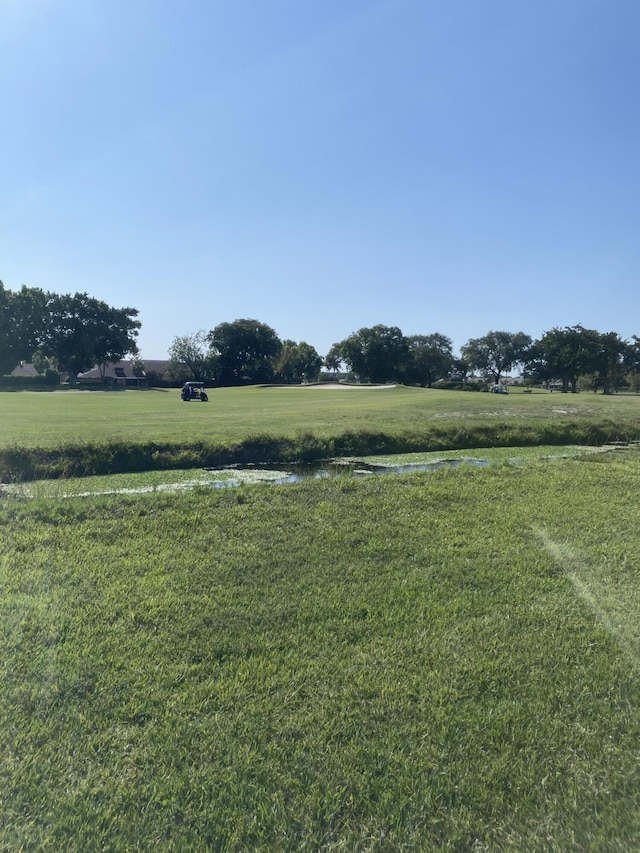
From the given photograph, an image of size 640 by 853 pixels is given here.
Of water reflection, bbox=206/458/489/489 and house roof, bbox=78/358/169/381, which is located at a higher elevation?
house roof, bbox=78/358/169/381

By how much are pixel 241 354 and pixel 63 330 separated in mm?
29665

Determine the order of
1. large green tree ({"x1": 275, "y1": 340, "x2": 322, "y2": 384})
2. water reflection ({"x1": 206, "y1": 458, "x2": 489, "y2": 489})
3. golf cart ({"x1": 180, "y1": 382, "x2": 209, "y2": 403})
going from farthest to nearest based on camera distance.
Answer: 1. large green tree ({"x1": 275, "y1": 340, "x2": 322, "y2": 384})
2. golf cart ({"x1": 180, "y1": 382, "x2": 209, "y2": 403})
3. water reflection ({"x1": 206, "y1": 458, "x2": 489, "y2": 489})

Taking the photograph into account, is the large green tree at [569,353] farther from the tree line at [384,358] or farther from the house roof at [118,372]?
the house roof at [118,372]

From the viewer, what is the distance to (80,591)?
5.85 metres

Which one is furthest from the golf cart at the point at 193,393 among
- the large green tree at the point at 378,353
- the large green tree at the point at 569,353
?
the large green tree at the point at 569,353

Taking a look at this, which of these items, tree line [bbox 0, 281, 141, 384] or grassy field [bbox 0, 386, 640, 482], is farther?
tree line [bbox 0, 281, 141, 384]

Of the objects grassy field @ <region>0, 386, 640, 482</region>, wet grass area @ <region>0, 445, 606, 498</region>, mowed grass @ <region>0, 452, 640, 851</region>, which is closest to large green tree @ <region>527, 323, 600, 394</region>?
grassy field @ <region>0, 386, 640, 482</region>

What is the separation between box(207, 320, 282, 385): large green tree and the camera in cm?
9581

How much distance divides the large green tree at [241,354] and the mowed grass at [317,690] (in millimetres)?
89477

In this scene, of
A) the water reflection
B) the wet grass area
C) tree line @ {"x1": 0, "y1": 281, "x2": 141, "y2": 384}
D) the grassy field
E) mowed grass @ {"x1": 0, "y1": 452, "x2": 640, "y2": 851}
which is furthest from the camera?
tree line @ {"x1": 0, "y1": 281, "x2": 141, "y2": 384}

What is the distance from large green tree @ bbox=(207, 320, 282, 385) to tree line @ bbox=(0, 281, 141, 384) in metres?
14.8

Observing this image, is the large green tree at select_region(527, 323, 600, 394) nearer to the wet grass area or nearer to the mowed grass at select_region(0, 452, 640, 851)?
the wet grass area

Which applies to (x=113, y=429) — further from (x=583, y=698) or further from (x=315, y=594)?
(x=583, y=698)

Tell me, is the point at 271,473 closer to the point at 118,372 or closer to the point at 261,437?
the point at 261,437
